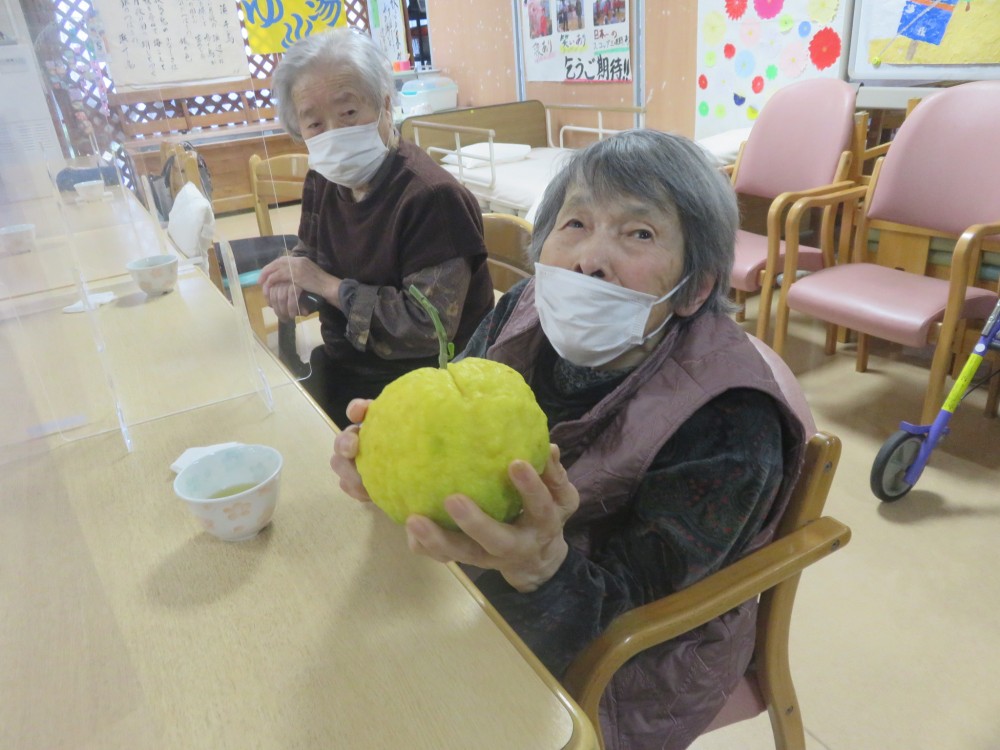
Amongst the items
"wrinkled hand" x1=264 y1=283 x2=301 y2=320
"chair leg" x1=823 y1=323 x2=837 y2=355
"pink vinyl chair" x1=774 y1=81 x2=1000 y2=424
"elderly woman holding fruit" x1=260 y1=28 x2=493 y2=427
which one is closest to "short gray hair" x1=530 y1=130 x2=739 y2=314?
"elderly woman holding fruit" x1=260 y1=28 x2=493 y2=427

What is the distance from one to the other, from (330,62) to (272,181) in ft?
0.89

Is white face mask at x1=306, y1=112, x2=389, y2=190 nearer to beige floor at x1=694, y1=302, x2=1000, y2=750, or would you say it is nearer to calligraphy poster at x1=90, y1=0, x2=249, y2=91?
calligraphy poster at x1=90, y1=0, x2=249, y2=91

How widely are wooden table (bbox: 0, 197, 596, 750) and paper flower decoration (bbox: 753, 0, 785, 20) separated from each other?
11.3ft

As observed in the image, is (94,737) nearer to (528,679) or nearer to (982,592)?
(528,679)

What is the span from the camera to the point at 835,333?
10.2 ft

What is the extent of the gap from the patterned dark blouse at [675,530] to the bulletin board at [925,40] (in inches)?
104

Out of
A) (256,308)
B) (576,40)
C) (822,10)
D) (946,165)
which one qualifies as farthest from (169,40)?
(576,40)

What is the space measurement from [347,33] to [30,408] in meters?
0.94

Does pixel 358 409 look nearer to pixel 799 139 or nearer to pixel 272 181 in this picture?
pixel 272 181

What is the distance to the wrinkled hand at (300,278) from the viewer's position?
1.50m

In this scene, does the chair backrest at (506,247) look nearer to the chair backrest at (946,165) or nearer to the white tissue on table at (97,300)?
the white tissue on table at (97,300)

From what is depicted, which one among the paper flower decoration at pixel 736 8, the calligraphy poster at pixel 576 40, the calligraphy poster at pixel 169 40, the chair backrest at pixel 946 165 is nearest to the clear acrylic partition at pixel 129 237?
the calligraphy poster at pixel 169 40

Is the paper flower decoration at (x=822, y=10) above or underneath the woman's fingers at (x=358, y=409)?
above

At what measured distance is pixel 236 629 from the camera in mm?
697
